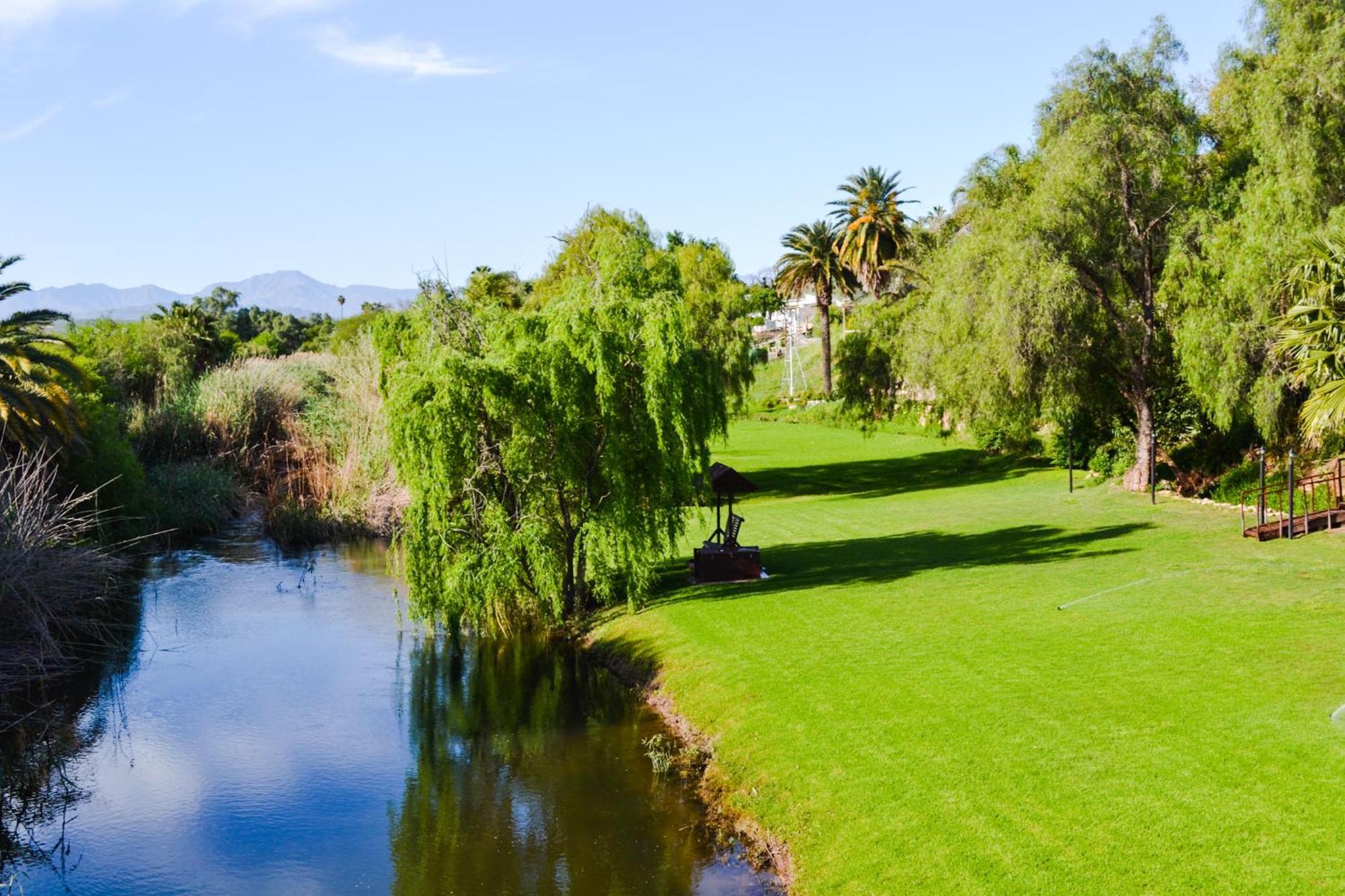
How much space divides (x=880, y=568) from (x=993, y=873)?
15.2 m

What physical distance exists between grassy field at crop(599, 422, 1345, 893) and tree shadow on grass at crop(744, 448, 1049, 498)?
50.3 feet

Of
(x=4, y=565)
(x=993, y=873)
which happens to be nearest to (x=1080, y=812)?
(x=993, y=873)

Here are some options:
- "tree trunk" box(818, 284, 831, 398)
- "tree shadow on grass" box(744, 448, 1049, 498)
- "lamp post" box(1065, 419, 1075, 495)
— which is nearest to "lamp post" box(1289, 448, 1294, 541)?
"lamp post" box(1065, 419, 1075, 495)

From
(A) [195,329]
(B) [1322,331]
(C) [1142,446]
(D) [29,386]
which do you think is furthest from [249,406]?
(B) [1322,331]

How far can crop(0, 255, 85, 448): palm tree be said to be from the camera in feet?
100

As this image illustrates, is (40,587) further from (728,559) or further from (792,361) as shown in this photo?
(792,361)

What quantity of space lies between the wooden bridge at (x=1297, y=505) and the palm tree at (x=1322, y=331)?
77.0 inches

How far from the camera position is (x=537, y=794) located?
55.5 ft

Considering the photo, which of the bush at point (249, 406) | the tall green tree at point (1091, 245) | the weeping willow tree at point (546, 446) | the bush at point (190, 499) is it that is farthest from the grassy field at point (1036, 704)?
the bush at point (249, 406)

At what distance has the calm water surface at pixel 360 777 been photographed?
14.6 m

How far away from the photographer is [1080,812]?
12.7 metres

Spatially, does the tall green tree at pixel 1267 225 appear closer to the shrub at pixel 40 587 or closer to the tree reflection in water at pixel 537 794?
the tree reflection in water at pixel 537 794

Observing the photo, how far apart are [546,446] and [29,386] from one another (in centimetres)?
1791

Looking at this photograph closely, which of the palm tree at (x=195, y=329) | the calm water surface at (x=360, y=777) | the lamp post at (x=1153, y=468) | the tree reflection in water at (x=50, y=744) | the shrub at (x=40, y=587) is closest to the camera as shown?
the calm water surface at (x=360, y=777)
